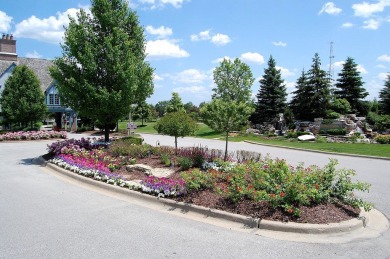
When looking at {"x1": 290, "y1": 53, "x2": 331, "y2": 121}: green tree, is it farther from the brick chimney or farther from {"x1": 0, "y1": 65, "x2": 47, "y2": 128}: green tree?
the brick chimney

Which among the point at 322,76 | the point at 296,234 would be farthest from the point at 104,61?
the point at 322,76

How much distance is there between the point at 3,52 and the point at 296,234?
4637cm

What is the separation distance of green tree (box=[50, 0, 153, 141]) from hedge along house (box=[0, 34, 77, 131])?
87.5 ft

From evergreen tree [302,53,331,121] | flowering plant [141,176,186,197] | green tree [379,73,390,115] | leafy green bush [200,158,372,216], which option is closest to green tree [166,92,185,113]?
evergreen tree [302,53,331,121]

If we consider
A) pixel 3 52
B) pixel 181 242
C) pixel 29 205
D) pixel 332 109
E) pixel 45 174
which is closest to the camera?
pixel 181 242

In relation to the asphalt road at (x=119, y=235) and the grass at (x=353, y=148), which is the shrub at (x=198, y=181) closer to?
the asphalt road at (x=119, y=235)

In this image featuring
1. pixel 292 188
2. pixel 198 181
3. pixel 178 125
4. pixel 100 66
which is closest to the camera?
pixel 292 188

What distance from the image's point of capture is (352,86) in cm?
3556

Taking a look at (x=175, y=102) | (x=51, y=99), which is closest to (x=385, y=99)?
(x=175, y=102)

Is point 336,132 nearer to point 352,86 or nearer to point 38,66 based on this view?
point 352,86

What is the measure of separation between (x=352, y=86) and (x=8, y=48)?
4307 centimetres

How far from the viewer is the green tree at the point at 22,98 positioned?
2852 centimetres

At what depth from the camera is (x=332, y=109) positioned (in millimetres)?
33062

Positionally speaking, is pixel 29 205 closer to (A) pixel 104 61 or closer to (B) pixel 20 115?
(A) pixel 104 61
